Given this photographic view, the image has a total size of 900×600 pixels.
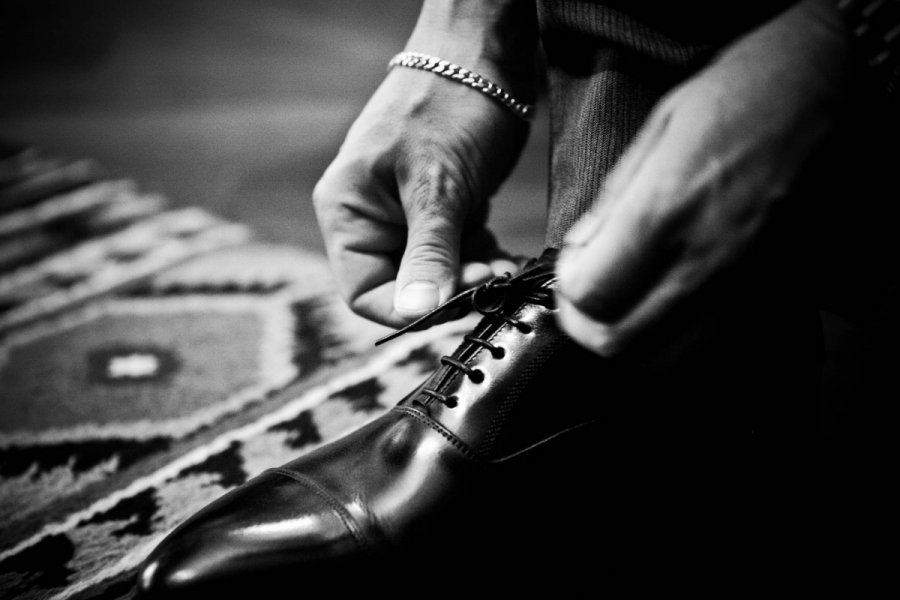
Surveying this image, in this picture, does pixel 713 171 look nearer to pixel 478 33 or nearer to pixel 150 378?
pixel 478 33

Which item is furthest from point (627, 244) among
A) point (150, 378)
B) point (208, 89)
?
point (208, 89)

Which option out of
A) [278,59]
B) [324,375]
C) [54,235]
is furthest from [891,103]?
[278,59]

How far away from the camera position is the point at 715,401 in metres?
0.49

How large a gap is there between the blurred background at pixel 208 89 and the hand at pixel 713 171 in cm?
97

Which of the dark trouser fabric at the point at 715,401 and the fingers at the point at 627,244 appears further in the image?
the dark trouser fabric at the point at 715,401

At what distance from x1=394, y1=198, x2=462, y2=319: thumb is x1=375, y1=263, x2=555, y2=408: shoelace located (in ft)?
0.08

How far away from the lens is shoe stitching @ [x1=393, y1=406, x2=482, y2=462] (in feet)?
1.43

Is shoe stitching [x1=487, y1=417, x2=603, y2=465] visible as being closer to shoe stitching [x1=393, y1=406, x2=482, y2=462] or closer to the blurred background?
shoe stitching [x1=393, y1=406, x2=482, y2=462]

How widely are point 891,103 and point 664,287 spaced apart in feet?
0.64

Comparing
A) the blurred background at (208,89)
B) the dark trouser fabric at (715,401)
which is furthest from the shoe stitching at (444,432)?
the blurred background at (208,89)

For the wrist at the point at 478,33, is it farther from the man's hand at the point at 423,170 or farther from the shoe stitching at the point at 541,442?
the shoe stitching at the point at 541,442

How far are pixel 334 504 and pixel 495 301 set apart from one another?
0.20 metres

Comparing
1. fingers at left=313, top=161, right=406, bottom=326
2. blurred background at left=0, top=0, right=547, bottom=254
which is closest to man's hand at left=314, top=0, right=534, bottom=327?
fingers at left=313, top=161, right=406, bottom=326

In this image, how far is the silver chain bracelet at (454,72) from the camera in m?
0.61
